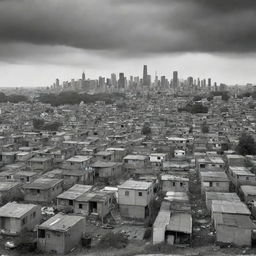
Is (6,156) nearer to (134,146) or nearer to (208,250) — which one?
(134,146)

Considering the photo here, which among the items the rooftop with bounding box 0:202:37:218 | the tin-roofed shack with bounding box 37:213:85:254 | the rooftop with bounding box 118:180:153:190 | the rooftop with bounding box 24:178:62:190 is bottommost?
the tin-roofed shack with bounding box 37:213:85:254

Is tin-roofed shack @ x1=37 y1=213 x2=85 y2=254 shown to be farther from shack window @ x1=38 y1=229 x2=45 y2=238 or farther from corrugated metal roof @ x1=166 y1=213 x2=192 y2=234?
corrugated metal roof @ x1=166 y1=213 x2=192 y2=234

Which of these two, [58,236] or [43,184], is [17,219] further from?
[43,184]

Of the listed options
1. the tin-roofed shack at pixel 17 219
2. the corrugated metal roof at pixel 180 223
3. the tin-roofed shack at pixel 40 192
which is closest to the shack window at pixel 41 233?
the tin-roofed shack at pixel 17 219

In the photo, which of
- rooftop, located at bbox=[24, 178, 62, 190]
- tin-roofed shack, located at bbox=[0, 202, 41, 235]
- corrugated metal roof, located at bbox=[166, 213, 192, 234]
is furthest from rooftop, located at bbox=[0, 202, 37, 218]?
corrugated metal roof, located at bbox=[166, 213, 192, 234]

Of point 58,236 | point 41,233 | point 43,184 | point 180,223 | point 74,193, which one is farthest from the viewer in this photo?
point 43,184

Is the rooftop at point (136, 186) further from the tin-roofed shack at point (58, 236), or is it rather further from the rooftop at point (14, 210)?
the rooftop at point (14, 210)

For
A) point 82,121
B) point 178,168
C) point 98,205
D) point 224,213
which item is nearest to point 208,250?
point 224,213

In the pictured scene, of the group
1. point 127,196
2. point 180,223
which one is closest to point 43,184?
point 127,196

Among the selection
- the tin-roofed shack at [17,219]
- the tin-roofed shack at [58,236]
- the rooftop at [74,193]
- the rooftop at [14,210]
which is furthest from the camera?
the rooftop at [74,193]

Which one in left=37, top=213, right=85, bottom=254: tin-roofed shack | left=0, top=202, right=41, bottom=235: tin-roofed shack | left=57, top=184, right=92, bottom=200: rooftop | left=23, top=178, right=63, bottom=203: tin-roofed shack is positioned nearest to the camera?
left=37, top=213, right=85, bottom=254: tin-roofed shack

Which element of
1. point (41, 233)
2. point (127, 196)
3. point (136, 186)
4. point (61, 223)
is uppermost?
point (136, 186)
